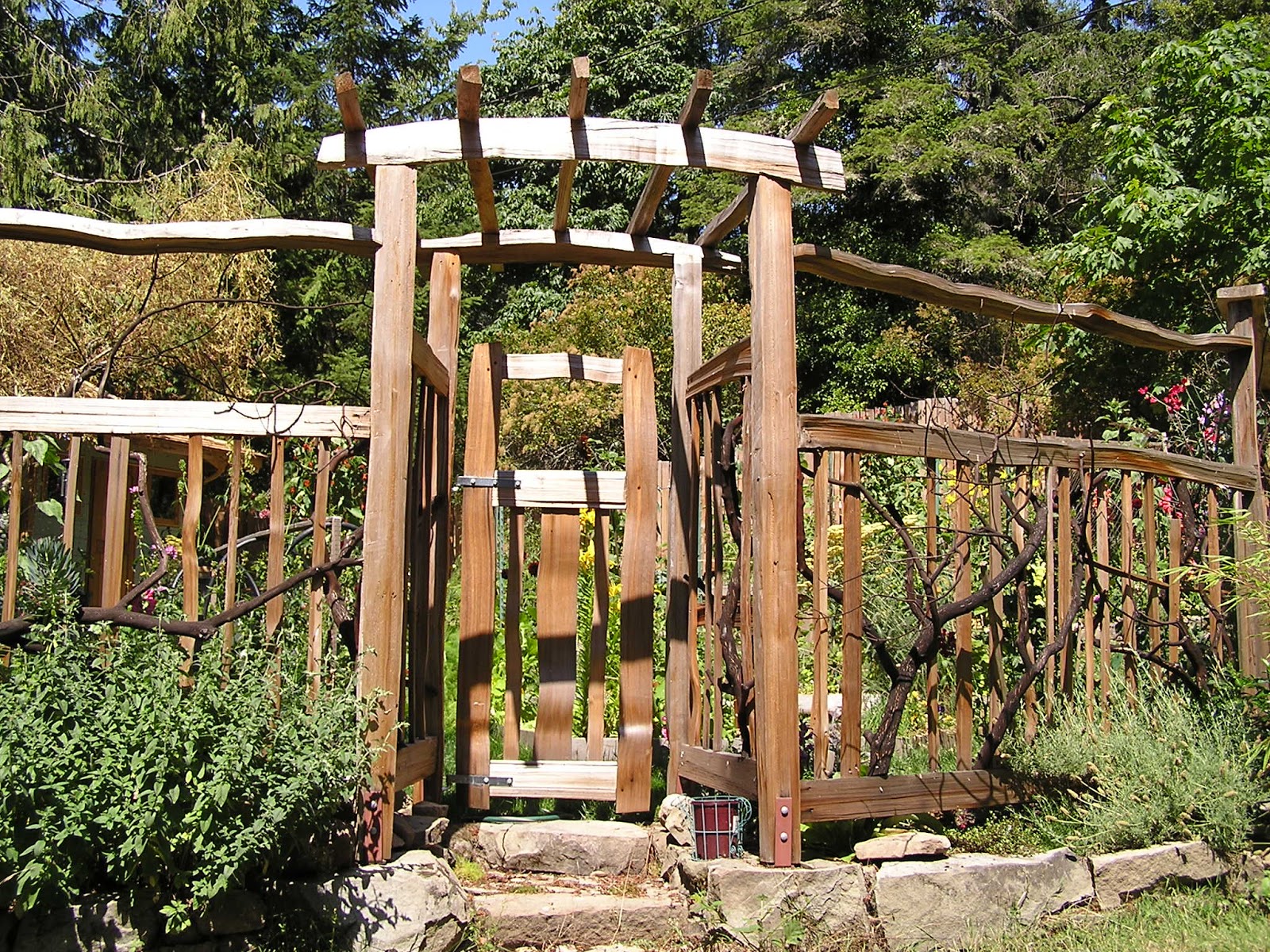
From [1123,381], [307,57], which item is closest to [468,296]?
[307,57]

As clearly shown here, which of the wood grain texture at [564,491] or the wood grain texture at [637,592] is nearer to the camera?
the wood grain texture at [637,592]

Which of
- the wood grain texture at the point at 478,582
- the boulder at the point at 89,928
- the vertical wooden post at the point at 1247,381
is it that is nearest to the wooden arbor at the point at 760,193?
the wood grain texture at the point at 478,582

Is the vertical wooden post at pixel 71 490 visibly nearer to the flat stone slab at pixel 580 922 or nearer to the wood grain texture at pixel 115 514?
the wood grain texture at pixel 115 514

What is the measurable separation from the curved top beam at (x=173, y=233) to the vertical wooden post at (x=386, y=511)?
19 centimetres

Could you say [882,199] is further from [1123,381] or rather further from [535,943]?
[535,943]

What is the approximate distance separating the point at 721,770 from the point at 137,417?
8.54 ft

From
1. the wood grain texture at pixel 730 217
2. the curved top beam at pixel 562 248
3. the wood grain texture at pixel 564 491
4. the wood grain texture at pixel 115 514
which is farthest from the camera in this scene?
the curved top beam at pixel 562 248

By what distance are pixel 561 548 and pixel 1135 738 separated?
257 centimetres

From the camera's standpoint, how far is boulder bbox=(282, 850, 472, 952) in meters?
3.56

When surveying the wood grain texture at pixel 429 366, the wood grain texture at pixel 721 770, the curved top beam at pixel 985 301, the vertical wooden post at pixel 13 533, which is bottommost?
the wood grain texture at pixel 721 770

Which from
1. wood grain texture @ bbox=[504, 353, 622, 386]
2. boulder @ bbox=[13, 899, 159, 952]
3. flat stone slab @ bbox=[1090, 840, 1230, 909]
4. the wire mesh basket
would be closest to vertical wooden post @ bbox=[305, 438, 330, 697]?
boulder @ bbox=[13, 899, 159, 952]

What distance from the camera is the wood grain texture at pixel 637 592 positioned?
16.9ft

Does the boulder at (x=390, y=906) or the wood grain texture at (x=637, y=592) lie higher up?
the wood grain texture at (x=637, y=592)

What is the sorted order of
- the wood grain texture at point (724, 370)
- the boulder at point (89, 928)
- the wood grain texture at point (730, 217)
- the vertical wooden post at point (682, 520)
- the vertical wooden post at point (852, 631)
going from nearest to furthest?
1. the boulder at point (89, 928)
2. the vertical wooden post at point (852, 631)
3. the wood grain texture at point (724, 370)
4. the wood grain texture at point (730, 217)
5. the vertical wooden post at point (682, 520)
